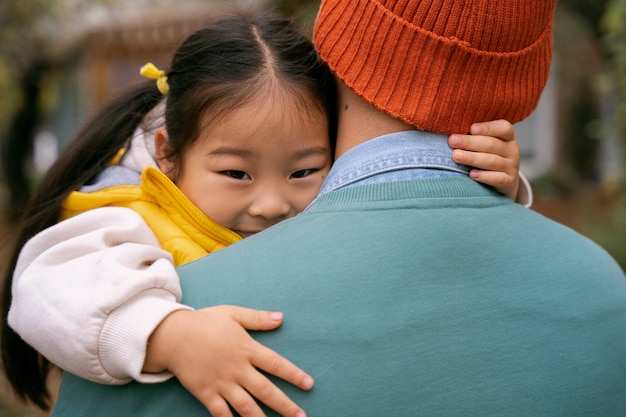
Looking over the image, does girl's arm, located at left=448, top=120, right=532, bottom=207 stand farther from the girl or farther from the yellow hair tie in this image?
the yellow hair tie

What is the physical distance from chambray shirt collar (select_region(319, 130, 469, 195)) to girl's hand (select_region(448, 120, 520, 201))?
2 centimetres

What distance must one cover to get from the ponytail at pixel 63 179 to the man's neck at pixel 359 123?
2.77ft

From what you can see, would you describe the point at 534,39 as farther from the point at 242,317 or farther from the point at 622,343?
the point at 242,317

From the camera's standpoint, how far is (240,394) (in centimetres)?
127

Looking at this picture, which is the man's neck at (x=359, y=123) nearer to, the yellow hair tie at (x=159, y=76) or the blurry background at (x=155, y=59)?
the yellow hair tie at (x=159, y=76)

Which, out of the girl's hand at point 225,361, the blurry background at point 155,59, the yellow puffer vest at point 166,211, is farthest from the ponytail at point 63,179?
the blurry background at point 155,59

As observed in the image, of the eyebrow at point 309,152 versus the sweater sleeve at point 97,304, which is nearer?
the sweater sleeve at point 97,304

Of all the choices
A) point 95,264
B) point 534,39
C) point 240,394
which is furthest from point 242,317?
point 534,39

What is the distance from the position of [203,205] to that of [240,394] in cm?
74

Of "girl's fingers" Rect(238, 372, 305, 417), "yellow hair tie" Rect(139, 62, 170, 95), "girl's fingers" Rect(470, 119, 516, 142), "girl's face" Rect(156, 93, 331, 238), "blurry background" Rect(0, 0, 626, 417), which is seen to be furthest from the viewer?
"blurry background" Rect(0, 0, 626, 417)

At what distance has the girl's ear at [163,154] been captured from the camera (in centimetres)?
202

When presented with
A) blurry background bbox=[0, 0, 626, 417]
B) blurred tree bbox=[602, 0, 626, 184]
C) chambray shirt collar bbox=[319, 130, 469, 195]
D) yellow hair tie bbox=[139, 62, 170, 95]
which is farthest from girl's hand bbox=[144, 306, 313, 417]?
blurry background bbox=[0, 0, 626, 417]

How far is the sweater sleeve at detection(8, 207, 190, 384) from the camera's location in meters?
1.35

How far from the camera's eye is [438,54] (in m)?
1.50
